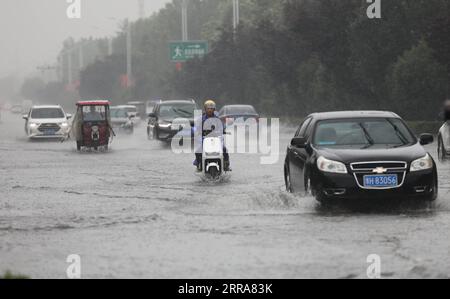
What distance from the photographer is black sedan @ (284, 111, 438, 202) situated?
A: 1472 cm

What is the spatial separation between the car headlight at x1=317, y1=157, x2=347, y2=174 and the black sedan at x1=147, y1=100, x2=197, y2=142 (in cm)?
2390

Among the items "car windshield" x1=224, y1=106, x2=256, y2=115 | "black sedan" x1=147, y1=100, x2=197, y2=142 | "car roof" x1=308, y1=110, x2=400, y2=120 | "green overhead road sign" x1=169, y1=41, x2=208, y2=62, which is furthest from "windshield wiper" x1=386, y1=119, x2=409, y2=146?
"green overhead road sign" x1=169, y1=41, x2=208, y2=62

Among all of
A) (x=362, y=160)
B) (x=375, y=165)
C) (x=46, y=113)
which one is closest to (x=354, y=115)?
(x=362, y=160)

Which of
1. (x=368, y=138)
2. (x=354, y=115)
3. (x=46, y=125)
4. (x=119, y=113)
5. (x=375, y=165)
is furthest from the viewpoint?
(x=119, y=113)

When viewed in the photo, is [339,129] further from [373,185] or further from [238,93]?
[238,93]

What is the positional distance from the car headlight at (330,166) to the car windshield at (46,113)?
31.8 m

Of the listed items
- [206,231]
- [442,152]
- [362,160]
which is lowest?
[442,152]

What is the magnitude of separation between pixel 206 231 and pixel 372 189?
9.54 feet

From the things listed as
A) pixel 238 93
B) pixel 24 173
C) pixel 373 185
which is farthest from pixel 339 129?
pixel 238 93

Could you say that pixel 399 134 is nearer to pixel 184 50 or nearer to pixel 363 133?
pixel 363 133

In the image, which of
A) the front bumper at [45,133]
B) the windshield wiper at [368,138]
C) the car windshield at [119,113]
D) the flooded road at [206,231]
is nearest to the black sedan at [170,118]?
the front bumper at [45,133]

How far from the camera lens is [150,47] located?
16138 cm

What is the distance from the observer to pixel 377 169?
14.7m
